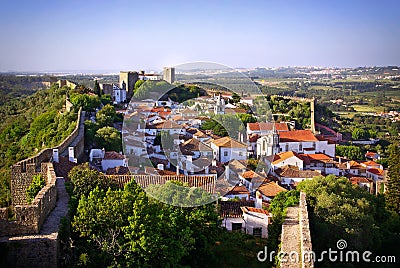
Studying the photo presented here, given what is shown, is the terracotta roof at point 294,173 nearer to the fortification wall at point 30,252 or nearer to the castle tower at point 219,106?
the castle tower at point 219,106

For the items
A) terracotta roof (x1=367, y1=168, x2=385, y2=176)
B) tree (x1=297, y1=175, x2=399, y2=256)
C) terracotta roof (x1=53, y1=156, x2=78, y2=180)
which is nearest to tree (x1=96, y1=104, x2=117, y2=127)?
terracotta roof (x1=53, y1=156, x2=78, y2=180)

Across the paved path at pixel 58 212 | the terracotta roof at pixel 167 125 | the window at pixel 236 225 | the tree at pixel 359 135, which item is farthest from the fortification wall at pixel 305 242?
the tree at pixel 359 135

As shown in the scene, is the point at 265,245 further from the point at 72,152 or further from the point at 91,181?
the point at 72,152

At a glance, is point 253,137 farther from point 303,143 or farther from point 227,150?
point 303,143

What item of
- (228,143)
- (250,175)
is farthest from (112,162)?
(228,143)

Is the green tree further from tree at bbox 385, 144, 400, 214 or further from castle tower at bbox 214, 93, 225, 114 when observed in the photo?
castle tower at bbox 214, 93, 225, 114

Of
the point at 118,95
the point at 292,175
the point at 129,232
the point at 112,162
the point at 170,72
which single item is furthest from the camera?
the point at 118,95

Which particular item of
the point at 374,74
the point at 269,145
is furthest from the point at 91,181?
the point at 374,74
